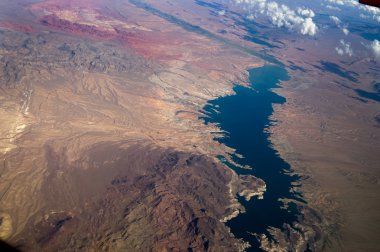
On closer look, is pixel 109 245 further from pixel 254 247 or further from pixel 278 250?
pixel 278 250

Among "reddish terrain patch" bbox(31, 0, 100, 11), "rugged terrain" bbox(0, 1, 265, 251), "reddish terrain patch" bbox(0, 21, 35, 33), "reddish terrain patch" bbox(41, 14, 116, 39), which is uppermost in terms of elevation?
"reddish terrain patch" bbox(31, 0, 100, 11)

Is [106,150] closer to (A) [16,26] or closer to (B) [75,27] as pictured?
(A) [16,26]

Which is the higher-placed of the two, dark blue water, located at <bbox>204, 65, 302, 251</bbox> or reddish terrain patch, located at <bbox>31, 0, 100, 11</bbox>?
reddish terrain patch, located at <bbox>31, 0, 100, 11</bbox>

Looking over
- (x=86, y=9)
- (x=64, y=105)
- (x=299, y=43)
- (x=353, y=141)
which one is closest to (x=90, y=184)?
(x=64, y=105)

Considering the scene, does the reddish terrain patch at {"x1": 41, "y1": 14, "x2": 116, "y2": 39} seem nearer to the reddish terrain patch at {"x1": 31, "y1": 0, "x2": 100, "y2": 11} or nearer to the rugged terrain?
the rugged terrain

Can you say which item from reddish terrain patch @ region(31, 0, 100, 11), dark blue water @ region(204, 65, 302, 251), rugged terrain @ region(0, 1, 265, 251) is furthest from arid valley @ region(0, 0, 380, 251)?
reddish terrain patch @ region(31, 0, 100, 11)

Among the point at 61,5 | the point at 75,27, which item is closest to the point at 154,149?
the point at 75,27

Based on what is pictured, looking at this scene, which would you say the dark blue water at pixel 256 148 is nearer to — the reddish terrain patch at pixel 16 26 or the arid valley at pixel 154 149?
the arid valley at pixel 154 149

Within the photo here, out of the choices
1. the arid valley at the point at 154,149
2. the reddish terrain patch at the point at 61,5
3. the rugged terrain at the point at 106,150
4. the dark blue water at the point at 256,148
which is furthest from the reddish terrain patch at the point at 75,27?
the dark blue water at the point at 256,148
